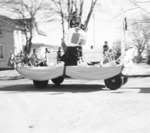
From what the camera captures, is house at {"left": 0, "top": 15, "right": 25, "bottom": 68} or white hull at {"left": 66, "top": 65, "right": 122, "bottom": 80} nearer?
Answer: white hull at {"left": 66, "top": 65, "right": 122, "bottom": 80}

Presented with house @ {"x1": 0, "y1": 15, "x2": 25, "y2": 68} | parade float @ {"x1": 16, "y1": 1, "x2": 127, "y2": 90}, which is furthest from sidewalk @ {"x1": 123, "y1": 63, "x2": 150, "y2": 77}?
house @ {"x1": 0, "y1": 15, "x2": 25, "y2": 68}

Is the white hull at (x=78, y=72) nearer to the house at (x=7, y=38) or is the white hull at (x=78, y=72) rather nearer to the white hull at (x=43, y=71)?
the white hull at (x=43, y=71)

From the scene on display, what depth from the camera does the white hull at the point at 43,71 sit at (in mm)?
12141

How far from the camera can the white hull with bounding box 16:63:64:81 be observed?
12.1 metres

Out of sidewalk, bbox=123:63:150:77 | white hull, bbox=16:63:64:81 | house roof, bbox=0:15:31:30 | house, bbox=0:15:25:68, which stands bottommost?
sidewalk, bbox=123:63:150:77

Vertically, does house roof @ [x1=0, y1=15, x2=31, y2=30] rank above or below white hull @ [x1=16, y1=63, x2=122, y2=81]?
above

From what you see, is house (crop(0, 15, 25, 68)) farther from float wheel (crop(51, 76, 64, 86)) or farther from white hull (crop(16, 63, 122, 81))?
white hull (crop(16, 63, 122, 81))
